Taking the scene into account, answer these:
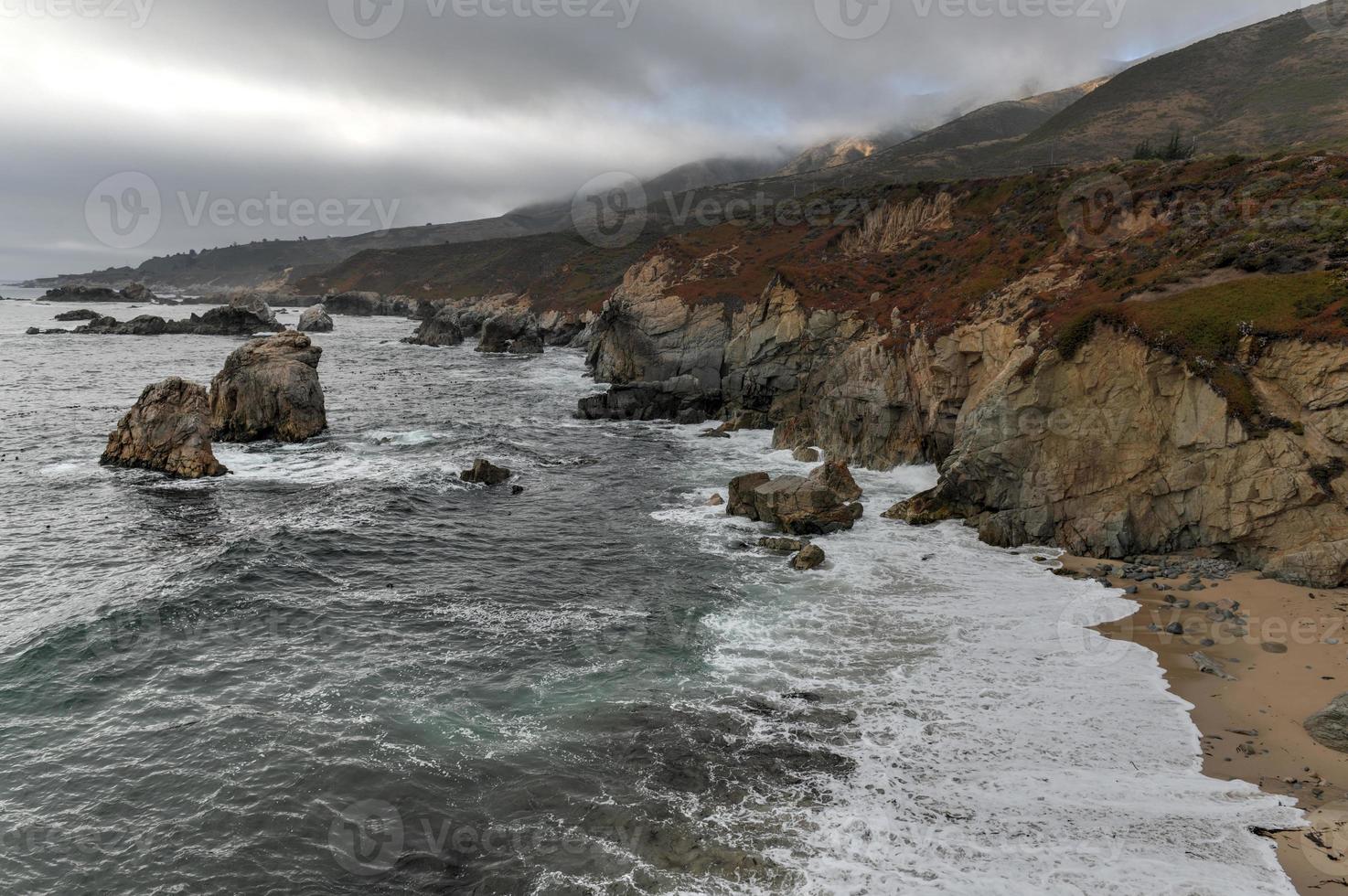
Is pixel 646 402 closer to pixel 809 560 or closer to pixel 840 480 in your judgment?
pixel 840 480

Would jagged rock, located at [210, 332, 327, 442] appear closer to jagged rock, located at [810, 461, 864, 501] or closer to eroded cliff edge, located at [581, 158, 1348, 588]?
eroded cliff edge, located at [581, 158, 1348, 588]

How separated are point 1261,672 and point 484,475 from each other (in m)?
34.4

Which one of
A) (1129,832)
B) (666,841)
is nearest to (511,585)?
(666,841)

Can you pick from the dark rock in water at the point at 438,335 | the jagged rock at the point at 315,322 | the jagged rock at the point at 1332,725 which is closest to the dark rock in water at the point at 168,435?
the jagged rock at the point at 1332,725

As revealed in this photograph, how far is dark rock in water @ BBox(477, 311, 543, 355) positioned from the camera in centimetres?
11769

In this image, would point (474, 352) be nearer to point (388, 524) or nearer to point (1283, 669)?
point (388, 524)

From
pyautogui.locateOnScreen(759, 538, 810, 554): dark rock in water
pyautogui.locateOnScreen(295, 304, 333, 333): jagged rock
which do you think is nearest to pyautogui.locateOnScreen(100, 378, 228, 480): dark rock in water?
pyautogui.locateOnScreen(759, 538, 810, 554): dark rock in water

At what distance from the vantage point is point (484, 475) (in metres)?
39.7

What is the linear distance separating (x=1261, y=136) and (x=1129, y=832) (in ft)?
411

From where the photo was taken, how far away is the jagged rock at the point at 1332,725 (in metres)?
14.9

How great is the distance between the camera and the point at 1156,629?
2106cm

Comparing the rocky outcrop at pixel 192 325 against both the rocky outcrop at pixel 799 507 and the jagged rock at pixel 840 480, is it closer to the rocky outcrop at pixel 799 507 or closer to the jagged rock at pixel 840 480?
the rocky outcrop at pixel 799 507

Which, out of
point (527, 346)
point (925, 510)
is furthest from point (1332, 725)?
point (527, 346)

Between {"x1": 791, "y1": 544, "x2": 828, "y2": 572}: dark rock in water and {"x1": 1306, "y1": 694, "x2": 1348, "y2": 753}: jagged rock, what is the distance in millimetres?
14736
